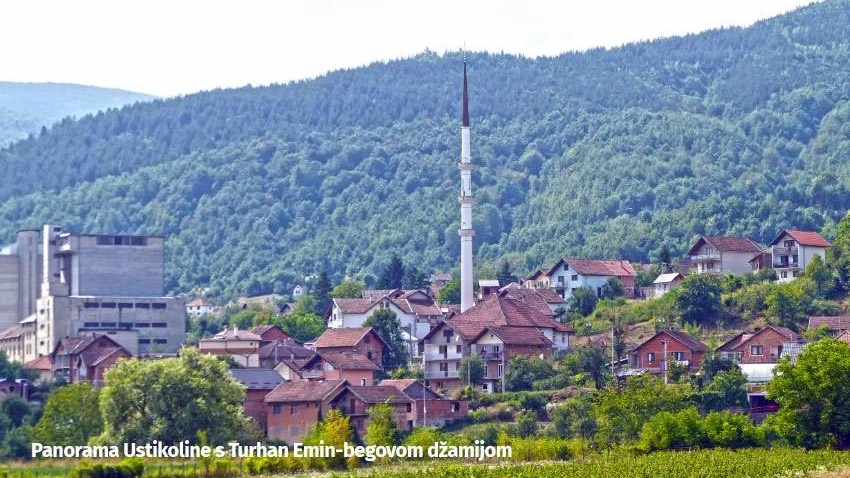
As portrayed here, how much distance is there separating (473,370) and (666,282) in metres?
28.6

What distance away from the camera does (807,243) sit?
11594cm

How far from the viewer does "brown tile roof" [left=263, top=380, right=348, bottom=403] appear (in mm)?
91250

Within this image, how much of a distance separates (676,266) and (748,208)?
113ft

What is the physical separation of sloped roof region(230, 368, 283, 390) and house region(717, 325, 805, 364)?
78.9 ft

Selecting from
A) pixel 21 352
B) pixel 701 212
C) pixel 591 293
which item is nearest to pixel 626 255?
pixel 701 212

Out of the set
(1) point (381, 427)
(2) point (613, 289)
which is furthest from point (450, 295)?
(1) point (381, 427)

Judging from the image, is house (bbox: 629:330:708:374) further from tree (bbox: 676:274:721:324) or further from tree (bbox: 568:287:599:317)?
tree (bbox: 568:287:599:317)

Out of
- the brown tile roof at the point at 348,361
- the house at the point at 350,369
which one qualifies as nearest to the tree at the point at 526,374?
the house at the point at 350,369

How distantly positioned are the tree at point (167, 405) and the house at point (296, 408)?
784cm

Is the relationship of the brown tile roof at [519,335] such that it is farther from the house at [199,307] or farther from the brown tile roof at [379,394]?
the house at [199,307]

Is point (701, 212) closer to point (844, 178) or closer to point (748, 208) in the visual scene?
point (748, 208)

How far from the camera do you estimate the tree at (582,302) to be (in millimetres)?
117812

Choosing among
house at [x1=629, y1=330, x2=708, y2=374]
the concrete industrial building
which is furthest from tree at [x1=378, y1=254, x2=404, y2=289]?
house at [x1=629, y1=330, x2=708, y2=374]

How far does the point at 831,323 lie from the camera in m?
97.9
